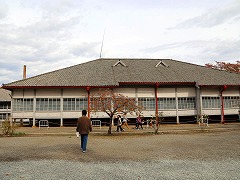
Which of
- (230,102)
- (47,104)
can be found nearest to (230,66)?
(230,102)

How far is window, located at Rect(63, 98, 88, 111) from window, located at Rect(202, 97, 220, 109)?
12.1 metres

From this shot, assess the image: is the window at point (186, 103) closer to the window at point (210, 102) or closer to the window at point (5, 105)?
the window at point (210, 102)

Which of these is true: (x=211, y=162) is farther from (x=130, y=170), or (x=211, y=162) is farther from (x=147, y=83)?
(x=147, y=83)

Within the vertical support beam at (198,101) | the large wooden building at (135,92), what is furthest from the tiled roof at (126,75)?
the vertical support beam at (198,101)

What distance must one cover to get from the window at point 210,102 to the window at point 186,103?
980 mm

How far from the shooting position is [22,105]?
20797 mm

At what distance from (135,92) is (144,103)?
4.78ft

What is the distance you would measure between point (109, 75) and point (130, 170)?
17.3 meters

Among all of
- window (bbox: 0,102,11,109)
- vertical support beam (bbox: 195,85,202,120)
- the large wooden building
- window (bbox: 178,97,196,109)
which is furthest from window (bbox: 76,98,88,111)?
window (bbox: 0,102,11,109)

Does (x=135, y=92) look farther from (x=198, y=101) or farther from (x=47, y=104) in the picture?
(x=47, y=104)

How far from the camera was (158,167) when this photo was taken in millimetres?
6316

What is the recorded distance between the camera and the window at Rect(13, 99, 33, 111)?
2073 centimetres

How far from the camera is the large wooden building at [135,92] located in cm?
2077

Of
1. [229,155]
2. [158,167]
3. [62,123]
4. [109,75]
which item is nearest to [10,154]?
[158,167]
